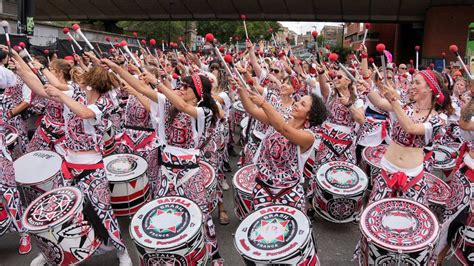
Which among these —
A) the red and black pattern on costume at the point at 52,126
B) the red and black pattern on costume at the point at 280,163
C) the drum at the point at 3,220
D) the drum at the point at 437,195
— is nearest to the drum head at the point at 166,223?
the red and black pattern on costume at the point at 280,163

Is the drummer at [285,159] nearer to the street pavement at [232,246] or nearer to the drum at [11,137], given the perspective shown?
the street pavement at [232,246]

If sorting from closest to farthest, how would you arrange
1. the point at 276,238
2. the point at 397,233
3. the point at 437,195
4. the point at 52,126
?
the point at 276,238 → the point at 397,233 → the point at 437,195 → the point at 52,126

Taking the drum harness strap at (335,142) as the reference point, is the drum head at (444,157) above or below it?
below

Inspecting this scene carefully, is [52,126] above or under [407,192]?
above

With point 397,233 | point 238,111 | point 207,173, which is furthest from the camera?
point 238,111

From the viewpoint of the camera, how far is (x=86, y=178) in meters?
3.48

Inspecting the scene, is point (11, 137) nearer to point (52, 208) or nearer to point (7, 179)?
point (7, 179)

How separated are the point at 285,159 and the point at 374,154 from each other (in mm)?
2459

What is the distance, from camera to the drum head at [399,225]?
287cm

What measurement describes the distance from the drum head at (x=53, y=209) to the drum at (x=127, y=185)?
0.82m

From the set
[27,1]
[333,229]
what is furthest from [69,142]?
[27,1]

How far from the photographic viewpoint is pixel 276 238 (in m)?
2.86

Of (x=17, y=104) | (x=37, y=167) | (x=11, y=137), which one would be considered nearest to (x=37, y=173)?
(x=37, y=167)

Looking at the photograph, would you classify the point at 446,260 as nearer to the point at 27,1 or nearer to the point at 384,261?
the point at 384,261
